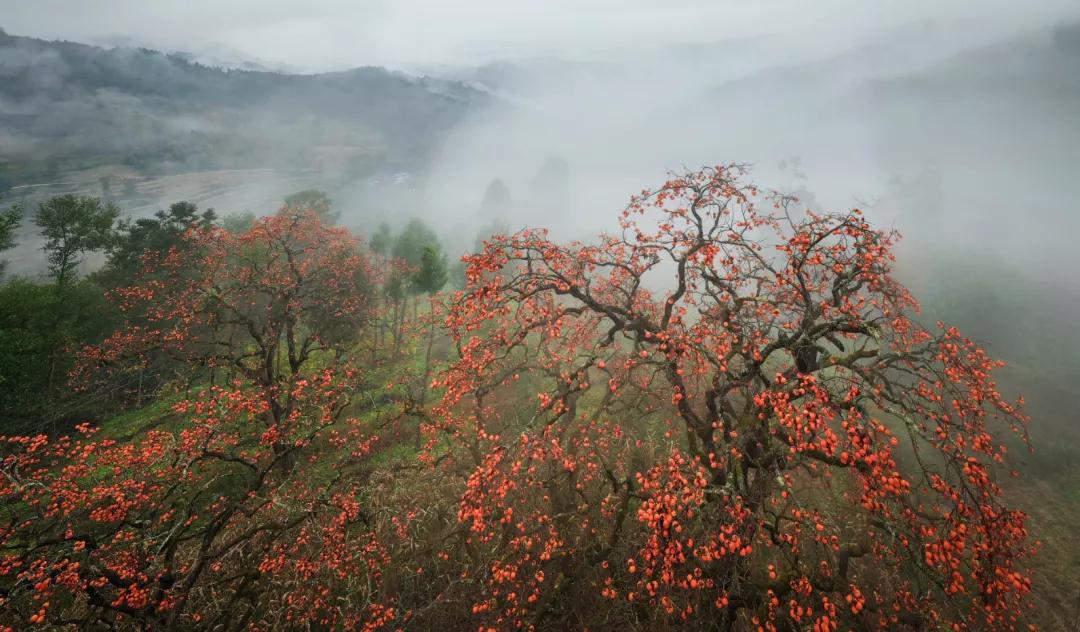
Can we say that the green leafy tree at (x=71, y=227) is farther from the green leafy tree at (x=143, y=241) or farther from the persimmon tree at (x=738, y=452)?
the persimmon tree at (x=738, y=452)

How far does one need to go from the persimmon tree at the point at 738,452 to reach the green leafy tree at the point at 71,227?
42.2 m

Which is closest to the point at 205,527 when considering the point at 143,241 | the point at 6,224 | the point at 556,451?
the point at 556,451

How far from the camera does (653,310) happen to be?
1550cm

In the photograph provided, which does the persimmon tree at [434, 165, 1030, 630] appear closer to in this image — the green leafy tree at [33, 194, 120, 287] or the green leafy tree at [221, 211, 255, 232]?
the green leafy tree at [33, 194, 120, 287]

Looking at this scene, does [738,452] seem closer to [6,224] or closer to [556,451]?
[556,451]

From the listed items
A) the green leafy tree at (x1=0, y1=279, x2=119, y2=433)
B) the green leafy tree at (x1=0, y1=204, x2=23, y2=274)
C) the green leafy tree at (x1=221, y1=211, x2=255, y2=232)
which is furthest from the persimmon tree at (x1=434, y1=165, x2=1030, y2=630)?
the green leafy tree at (x1=221, y1=211, x2=255, y2=232)

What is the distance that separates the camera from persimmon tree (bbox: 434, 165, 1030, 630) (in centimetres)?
738

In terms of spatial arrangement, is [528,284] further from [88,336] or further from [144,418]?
[88,336]

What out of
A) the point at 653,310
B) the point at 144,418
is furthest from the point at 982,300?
the point at 144,418

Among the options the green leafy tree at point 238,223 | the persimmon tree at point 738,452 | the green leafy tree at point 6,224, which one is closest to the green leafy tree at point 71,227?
the green leafy tree at point 6,224

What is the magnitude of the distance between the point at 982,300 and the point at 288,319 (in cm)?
6363

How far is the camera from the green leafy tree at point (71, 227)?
1350 inches

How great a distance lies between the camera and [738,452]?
9.48m

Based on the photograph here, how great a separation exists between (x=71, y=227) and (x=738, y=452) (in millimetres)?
51997
